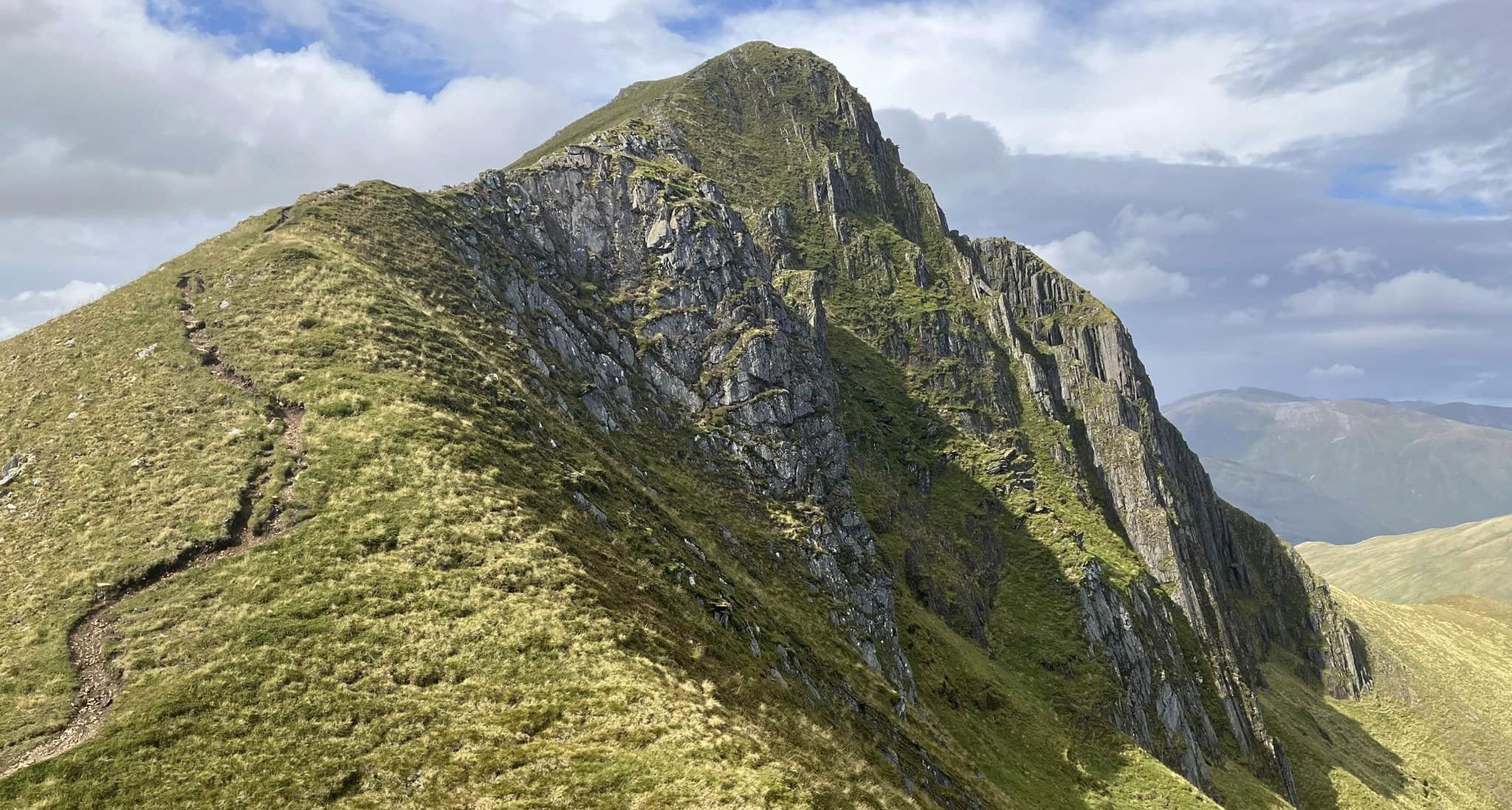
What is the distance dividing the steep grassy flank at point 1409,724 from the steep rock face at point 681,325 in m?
82.7

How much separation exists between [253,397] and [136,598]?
17062mm

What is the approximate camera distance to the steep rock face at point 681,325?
2963 inches

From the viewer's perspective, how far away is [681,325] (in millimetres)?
90312

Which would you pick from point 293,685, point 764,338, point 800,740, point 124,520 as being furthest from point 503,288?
point 800,740

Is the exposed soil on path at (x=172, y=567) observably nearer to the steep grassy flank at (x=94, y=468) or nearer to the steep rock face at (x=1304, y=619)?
the steep grassy flank at (x=94, y=468)

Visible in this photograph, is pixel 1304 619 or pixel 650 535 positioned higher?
pixel 650 535

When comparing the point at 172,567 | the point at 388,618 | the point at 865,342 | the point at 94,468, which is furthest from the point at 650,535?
the point at 865,342

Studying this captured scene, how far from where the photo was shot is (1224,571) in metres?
152

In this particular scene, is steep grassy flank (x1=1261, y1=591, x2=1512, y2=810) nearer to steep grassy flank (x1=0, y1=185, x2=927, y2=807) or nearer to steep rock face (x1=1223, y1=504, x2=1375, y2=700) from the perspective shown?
steep rock face (x1=1223, y1=504, x2=1375, y2=700)

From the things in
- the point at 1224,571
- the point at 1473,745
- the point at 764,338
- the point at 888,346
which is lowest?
the point at 1473,745

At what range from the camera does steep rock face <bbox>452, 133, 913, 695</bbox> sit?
75.2 m

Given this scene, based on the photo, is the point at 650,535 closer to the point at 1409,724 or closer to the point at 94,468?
the point at 94,468

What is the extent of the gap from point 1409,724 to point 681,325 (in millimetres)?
164437

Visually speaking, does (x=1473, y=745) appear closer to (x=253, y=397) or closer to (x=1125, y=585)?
(x=1125, y=585)
